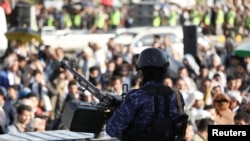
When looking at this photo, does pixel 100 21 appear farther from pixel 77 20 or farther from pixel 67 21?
pixel 67 21

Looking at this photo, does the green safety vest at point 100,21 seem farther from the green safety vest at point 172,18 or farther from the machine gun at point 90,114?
the machine gun at point 90,114

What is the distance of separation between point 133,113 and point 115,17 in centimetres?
3105

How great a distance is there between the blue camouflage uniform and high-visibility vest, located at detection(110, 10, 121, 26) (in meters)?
30.3

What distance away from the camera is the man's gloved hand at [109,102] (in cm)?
813

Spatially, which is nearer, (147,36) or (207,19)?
(147,36)

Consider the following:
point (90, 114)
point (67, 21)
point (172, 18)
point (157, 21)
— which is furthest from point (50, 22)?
point (90, 114)

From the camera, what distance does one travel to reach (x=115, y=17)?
127ft

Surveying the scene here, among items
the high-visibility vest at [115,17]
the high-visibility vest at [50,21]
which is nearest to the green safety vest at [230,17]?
the high-visibility vest at [115,17]

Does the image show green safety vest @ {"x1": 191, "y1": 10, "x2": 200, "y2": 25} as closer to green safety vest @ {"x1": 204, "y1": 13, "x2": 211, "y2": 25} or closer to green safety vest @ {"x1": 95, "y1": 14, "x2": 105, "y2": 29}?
green safety vest @ {"x1": 204, "y1": 13, "x2": 211, "y2": 25}

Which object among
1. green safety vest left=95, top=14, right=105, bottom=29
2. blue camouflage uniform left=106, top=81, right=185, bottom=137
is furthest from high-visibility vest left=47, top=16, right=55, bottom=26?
blue camouflage uniform left=106, top=81, right=185, bottom=137

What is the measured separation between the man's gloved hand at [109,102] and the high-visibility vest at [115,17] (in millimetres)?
29884

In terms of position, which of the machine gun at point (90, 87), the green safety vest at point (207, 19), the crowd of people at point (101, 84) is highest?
the green safety vest at point (207, 19)

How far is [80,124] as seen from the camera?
816cm

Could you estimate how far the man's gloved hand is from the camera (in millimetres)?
8133
